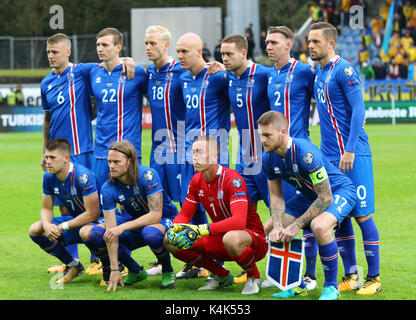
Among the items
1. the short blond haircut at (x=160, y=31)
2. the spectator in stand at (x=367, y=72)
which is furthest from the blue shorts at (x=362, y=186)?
the spectator in stand at (x=367, y=72)

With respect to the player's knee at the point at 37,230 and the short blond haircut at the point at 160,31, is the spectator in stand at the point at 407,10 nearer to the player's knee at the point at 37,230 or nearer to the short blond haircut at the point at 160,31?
the short blond haircut at the point at 160,31

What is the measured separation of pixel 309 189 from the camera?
6559 mm

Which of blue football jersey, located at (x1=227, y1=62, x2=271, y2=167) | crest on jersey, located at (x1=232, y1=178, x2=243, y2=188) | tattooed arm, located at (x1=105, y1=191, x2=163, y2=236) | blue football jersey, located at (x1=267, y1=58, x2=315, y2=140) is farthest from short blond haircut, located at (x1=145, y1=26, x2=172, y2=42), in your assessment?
crest on jersey, located at (x1=232, y1=178, x2=243, y2=188)

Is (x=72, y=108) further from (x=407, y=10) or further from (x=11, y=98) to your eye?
(x=407, y=10)

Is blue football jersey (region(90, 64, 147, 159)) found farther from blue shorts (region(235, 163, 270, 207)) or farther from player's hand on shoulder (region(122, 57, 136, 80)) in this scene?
blue shorts (region(235, 163, 270, 207))

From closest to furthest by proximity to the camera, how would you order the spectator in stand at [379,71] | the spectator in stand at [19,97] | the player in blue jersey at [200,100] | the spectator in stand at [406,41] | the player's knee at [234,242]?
the player's knee at [234,242] < the player in blue jersey at [200,100] < the spectator in stand at [19,97] < the spectator in stand at [379,71] < the spectator in stand at [406,41]

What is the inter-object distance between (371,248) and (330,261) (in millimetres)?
619

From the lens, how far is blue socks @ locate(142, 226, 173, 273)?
6809 millimetres

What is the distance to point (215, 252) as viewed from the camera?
266 inches

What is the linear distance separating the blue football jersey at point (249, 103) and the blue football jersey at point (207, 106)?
0.15 metres

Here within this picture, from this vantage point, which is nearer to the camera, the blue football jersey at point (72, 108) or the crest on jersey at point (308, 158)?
the crest on jersey at point (308, 158)

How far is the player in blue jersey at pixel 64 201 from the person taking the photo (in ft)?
23.3

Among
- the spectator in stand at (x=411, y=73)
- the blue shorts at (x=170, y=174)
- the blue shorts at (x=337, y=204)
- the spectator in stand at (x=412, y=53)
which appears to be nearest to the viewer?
the blue shorts at (x=337, y=204)
